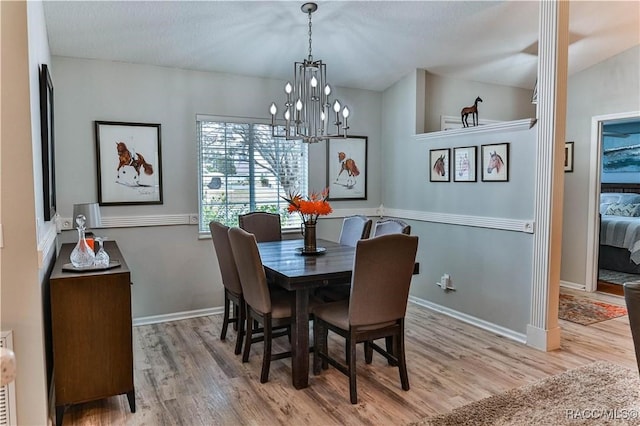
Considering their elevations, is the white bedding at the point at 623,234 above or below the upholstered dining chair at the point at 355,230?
below

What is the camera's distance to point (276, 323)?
3070mm

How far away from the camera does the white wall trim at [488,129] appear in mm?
3666

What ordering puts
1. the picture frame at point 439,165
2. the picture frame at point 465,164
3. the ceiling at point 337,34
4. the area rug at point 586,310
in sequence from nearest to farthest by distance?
1. the ceiling at point 337,34
2. the picture frame at point 465,164
3. the area rug at point 586,310
4. the picture frame at point 439,165

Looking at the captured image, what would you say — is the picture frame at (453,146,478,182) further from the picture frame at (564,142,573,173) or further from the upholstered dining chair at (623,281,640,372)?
the upholstered dining chair at (623,281,640,372)

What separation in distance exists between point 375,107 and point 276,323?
10.6ft

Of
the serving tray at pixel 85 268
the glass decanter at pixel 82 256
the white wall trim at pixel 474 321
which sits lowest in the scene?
the white wall trim at pixel 474 321

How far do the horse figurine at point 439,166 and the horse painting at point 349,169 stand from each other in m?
1.00

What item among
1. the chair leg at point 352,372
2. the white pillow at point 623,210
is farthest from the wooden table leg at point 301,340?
the white pillow at point 623,210

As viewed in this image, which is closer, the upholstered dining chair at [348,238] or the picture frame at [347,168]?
the upholstered dining chair at [348,238]

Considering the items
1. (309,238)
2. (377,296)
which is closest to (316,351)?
(377,296)

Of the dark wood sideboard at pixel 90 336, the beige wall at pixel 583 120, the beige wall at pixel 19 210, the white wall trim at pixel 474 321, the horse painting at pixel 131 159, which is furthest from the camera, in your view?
the beige wall at pixel 583 120

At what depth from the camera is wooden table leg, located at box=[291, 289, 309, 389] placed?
290cm

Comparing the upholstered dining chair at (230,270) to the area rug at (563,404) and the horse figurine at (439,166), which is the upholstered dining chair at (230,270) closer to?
the area rug at (563,404)

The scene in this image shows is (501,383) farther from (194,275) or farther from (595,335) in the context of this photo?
(194,275)
